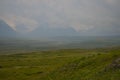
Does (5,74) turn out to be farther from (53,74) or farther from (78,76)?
(78,76)

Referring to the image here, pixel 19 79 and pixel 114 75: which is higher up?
pixel 114 75

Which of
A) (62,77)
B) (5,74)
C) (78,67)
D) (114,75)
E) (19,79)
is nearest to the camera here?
(114,75)

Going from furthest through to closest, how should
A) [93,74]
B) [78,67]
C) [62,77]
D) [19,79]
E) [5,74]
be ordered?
[5,74]
[19,79]
[78,67]
[62,77]
[93,74]

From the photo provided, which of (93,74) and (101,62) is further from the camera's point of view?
(101,62)

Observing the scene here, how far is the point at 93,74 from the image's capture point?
55.6 metres

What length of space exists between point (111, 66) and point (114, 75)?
6.52 m

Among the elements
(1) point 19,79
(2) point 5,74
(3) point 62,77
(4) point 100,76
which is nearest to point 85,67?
(3) point 62,77

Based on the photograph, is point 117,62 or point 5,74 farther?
point 5,74

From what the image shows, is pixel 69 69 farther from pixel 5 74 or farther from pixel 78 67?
pixel 5 74

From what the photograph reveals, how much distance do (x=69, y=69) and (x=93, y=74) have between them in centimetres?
1456

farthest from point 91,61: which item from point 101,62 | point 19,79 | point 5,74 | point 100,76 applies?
point 5,74

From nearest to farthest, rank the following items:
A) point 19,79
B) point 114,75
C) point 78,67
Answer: point 114,75 → point 78,67 → point 19,79

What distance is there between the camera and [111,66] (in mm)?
56656

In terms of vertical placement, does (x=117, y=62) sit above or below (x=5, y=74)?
above
